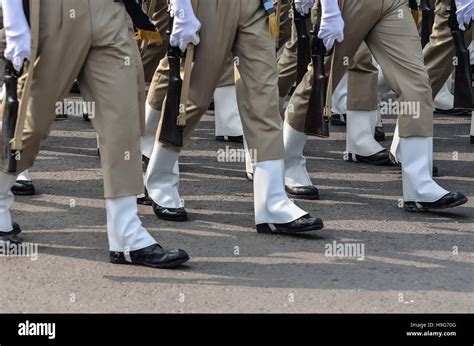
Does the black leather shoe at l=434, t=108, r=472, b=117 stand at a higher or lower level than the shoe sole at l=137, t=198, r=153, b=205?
higher

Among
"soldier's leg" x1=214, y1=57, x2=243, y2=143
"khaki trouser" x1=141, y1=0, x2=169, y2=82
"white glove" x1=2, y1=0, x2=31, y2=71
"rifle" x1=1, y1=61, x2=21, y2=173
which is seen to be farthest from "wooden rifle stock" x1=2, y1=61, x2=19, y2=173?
"soldier's leg" x1=214, y1=57, x2=243, y2=143

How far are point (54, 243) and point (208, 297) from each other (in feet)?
3.77

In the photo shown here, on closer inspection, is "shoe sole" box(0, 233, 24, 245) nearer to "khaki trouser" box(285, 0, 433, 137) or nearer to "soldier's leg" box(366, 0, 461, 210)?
"khaki trouser" box(285, 0, 433, 137)

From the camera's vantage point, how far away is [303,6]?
7.03 metres

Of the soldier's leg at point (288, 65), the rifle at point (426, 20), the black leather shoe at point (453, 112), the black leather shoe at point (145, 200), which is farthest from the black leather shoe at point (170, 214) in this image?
the black leather shoe at point (453, 112)

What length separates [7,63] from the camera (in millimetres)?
5750

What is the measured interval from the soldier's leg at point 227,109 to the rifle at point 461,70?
1598 millimetres

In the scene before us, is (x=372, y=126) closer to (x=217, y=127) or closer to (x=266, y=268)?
(x=217, y=127)

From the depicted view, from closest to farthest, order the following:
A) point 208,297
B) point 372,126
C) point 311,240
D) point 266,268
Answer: point 208,297 < point 266,268 < point 311,240 < point 372,126

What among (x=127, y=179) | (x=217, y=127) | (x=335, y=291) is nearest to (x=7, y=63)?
(x=127, y=179)

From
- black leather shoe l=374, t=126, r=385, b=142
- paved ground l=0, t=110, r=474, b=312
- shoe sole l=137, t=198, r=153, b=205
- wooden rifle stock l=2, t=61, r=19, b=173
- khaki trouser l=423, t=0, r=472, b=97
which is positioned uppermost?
khaki trouser l=423, t=0, r=472, b=97

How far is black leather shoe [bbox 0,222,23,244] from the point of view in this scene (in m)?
6.14

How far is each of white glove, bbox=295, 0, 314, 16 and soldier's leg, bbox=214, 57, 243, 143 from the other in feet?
5.20
